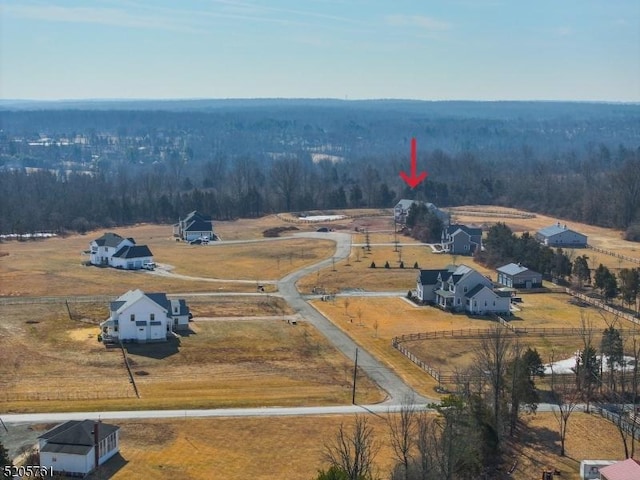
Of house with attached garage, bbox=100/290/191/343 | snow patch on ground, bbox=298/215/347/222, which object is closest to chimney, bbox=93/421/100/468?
house with attached garage, bbox=100/290/191/343

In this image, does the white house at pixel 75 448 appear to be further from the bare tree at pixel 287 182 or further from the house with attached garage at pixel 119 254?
the bare tree at pixel 287 182

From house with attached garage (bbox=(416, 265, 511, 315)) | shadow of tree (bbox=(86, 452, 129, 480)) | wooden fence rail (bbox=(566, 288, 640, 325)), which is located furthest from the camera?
house with attached garage (bbox=(416, 265, 511, 315))

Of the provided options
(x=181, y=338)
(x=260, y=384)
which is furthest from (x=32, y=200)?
(x=260, y=384)

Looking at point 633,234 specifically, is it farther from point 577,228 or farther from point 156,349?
point 156,349

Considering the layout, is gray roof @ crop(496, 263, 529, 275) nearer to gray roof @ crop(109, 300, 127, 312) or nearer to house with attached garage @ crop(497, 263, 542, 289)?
house with attached garage @ crop(497, 263, 542, 289)

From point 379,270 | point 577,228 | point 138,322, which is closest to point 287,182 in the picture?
point 577,228

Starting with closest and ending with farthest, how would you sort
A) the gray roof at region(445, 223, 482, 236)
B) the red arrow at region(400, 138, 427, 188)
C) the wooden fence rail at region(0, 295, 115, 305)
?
the wooden fence rail at region(0, 295, 115, 305), the gray roof at region(445, 223, 482, 236), the red arrow at region(400, 138, 427, 188)

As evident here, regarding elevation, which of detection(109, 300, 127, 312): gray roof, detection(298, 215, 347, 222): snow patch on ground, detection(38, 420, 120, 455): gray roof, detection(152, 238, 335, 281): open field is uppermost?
detection(38, 420, 120, 455): gray roof
